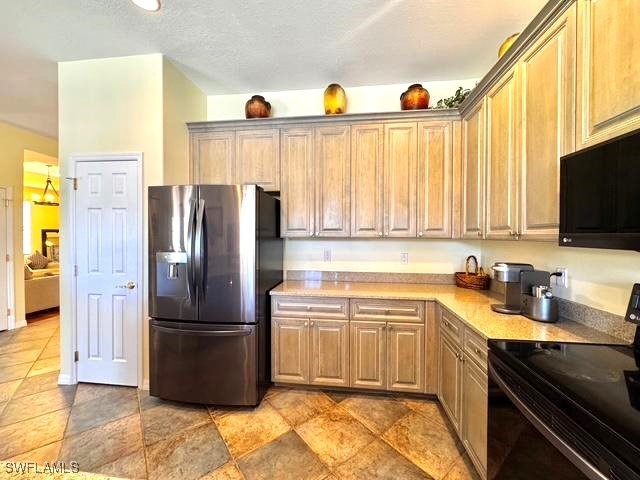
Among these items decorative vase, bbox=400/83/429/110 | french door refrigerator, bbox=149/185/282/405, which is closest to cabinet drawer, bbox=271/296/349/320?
french door refrigerator, bbox=149/185/282/405

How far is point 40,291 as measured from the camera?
482 centimetres

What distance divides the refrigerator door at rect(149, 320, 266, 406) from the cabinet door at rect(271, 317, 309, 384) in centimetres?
27

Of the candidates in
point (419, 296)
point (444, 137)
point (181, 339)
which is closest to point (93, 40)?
point (181, 339)

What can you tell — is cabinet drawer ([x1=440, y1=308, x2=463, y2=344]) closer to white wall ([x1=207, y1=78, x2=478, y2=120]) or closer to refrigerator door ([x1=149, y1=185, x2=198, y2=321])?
refrigerator door ([x1=149, y1=185, x2=198, y2=321])

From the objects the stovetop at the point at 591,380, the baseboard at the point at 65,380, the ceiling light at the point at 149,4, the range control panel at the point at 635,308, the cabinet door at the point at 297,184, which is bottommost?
the baseboard at the point at 65,380

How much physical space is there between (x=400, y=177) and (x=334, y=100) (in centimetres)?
101

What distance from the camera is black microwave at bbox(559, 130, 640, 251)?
1020 mm

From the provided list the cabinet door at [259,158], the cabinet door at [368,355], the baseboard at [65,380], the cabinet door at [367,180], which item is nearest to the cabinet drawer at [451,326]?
the cabinet door at [368,355]

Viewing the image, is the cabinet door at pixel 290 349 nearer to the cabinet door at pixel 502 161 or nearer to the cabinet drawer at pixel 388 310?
the cabinet drawer at pixel 388 310

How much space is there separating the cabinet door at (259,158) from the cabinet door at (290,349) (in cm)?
→ 132

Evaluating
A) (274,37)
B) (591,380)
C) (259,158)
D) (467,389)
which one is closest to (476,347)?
(467,389)

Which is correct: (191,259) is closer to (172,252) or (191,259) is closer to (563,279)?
(172,252)

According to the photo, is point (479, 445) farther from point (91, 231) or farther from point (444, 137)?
point (91, 231)

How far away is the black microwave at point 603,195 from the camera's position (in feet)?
3.34
